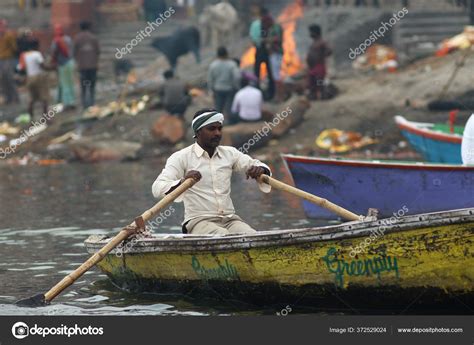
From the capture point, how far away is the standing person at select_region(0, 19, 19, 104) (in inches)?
1210

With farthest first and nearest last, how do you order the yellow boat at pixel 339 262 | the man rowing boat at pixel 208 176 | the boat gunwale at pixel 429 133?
the boat gunwale at pixel 429 133
the man rowing boat at pixel 208 176
the yellow boat at pixel 339 262

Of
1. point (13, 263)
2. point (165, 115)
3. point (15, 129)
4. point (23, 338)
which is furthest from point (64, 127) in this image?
point (23, 338)

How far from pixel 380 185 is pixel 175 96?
396 inches

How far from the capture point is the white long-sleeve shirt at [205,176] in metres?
12.8

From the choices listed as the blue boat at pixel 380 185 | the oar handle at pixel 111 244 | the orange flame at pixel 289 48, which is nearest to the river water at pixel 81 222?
the oar handle at pixel 111 244

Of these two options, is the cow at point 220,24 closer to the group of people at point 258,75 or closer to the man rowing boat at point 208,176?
the group of people at point 258,75

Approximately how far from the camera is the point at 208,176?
12797 millimetres

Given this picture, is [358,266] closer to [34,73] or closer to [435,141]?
[435,141]

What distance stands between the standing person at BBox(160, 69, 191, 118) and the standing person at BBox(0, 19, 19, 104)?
5596 millimetres

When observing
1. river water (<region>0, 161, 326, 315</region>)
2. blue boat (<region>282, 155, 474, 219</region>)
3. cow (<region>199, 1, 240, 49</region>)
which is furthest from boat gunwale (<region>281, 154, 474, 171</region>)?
cow (<region>199, 1, 240, 49</region>)

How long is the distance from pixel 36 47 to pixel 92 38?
122 centimetres

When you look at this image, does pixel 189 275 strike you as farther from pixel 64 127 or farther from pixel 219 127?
pixel 64 127

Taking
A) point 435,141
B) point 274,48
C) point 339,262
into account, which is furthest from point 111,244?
point 274,48

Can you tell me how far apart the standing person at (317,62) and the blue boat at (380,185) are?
10.1 m
